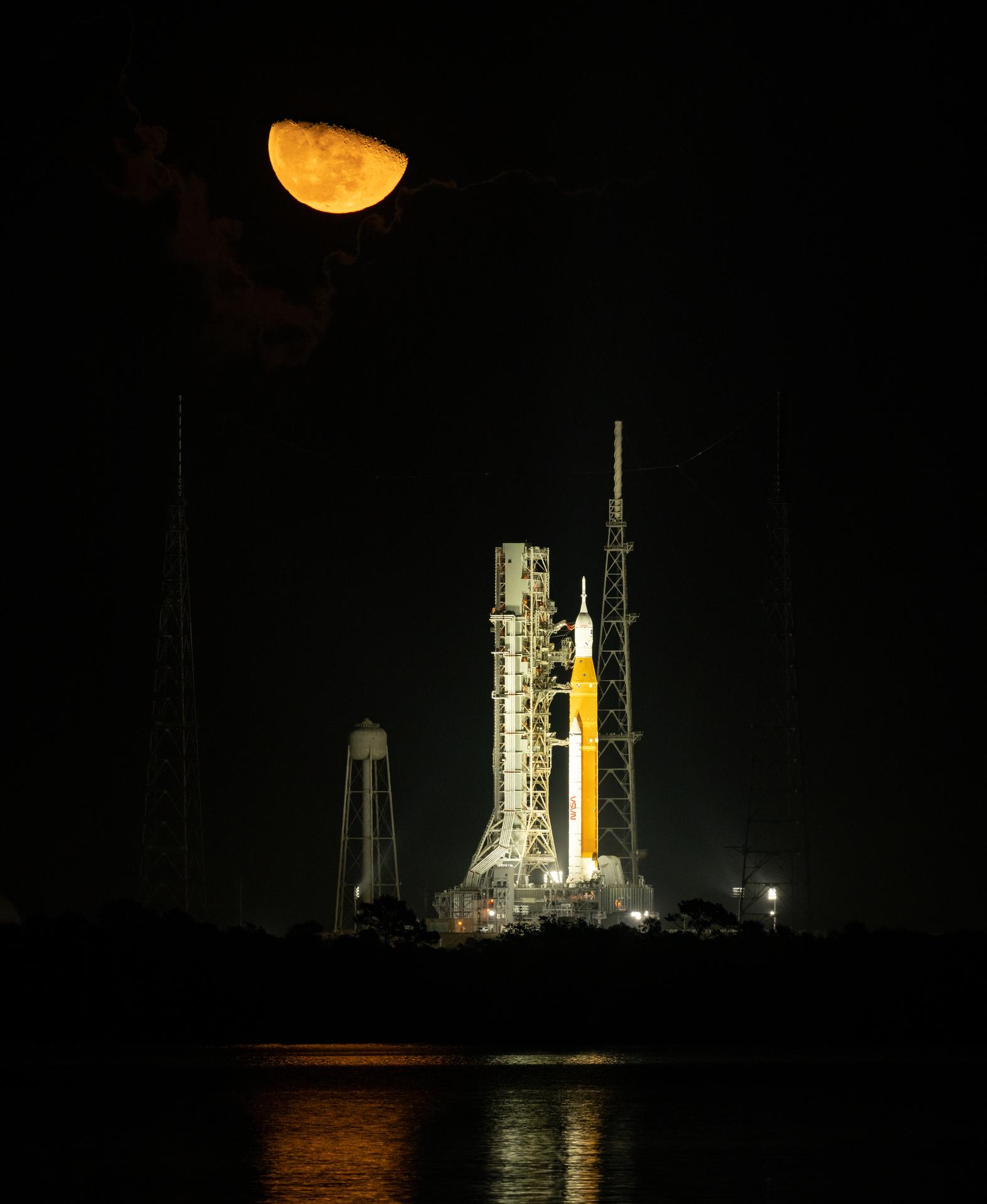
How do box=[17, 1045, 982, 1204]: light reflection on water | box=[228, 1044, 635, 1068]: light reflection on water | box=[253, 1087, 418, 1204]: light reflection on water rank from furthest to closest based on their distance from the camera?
box=[228, 1044, 635, 1068]: light reflection on water → box=[17, 1045, 982, 1204]: light reflection on water → box=[253, 1087, 418, 1204]: light reflection on water

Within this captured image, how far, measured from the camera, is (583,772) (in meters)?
62.0

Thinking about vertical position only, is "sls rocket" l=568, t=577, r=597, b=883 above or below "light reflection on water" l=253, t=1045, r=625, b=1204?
above

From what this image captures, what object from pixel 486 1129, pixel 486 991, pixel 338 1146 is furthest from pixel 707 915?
pixel 338 1146

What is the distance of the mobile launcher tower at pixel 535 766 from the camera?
6075 cm

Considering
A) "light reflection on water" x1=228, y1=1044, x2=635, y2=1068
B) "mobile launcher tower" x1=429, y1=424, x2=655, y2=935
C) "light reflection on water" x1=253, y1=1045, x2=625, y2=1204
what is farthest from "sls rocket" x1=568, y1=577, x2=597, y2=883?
"light reflection on water" x1=253, y1=1045, x2=625, y2=1204

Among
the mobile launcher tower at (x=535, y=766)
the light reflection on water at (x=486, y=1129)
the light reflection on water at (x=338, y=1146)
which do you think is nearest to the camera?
the light reflection on water at (x=338, y=1146)

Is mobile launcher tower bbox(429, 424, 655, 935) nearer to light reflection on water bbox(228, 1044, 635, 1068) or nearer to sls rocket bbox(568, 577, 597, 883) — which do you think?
sls rocket bbox(568, 577, 597, 883)

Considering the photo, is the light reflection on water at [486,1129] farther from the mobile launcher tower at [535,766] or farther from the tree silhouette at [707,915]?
the mobile launcher tower at [535,766]

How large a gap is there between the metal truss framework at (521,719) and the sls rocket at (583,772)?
80 cm

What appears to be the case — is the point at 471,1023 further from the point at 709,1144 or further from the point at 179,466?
the point at 179,466

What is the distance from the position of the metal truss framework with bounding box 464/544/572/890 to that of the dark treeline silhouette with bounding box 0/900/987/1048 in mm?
20017

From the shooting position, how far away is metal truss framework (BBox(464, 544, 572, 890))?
6181 centimetres

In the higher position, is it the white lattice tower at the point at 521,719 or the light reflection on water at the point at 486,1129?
the white lattice tower at the point at 521,719

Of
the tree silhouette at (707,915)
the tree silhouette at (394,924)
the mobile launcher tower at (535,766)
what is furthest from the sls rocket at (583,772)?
the tree silhouette at (394,924)
